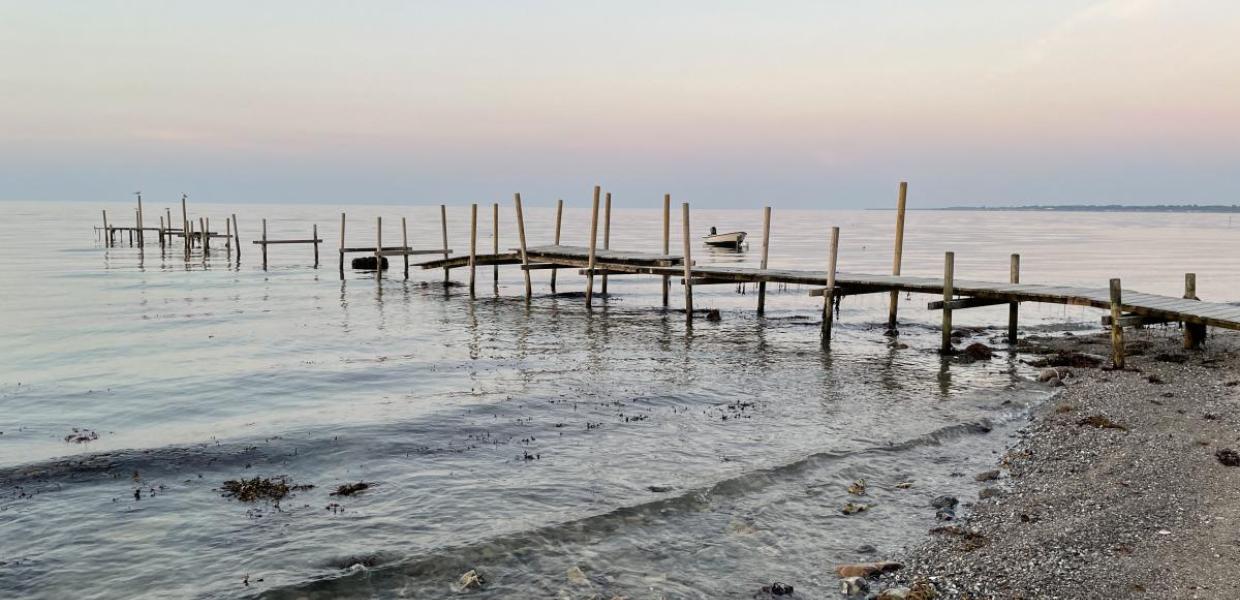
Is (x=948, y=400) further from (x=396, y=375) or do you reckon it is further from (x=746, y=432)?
(x=396, y=375)

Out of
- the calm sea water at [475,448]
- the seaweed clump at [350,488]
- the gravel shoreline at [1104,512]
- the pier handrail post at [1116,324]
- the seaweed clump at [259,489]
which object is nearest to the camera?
the gravel shoreline at [1104,512]

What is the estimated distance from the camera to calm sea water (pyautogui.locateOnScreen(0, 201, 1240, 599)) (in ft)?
25.3

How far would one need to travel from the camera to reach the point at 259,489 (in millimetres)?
9758

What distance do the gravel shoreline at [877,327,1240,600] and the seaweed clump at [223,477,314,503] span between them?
22.4 feet

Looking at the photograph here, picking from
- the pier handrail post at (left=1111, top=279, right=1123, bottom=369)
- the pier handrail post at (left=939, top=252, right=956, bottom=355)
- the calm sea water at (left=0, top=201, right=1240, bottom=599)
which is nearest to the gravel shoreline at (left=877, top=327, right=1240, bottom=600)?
the calm sea water at (left=0, top=201, right=1240, bottom=599)

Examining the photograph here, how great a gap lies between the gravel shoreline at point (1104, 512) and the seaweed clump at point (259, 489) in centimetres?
682

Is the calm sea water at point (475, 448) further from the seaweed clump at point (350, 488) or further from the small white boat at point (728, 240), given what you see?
the small white boat at point (728, 240)

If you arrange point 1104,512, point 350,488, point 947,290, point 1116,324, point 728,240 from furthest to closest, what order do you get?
point 728,240 < point 947,290 < point 1116,324 < point 350,488 < point 1104,512

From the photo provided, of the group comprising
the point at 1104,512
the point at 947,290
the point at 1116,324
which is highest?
the point at 947,290

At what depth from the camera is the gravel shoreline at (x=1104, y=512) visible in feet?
21.8

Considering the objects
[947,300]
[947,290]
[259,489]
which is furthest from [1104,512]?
[947,290]

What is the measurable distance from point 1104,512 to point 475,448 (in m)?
7.90

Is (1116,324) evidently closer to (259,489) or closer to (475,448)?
(475,448)

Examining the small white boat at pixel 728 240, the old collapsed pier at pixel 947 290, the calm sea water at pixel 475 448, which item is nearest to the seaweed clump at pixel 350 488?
the calm sea water at pixel 475 448
